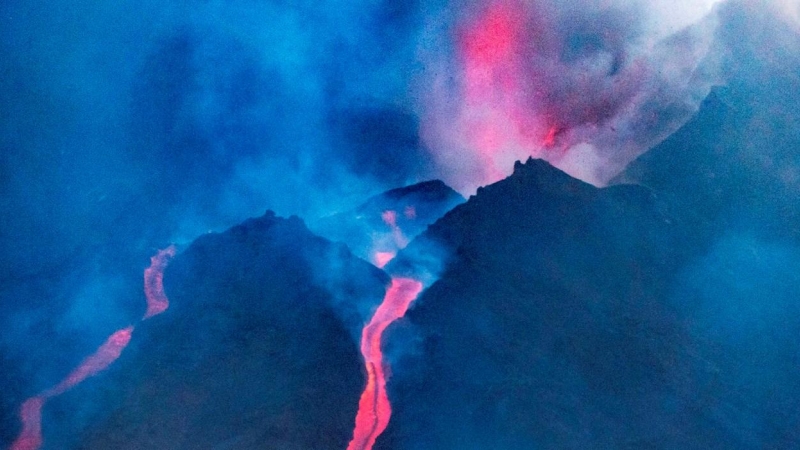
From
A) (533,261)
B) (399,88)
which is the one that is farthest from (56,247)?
(533,261)

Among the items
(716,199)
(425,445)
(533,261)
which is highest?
(716,199)

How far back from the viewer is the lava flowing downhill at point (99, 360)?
30.2ft

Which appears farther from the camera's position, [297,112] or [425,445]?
[297,112]

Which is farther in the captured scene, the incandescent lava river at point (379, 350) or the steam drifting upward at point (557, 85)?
the steam drifting upward at point (557, 85)

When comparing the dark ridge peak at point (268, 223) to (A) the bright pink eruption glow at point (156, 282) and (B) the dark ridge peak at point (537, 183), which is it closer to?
(A) the bright pink eruption glow at point (156, 282)

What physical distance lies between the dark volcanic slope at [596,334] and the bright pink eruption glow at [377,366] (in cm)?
21

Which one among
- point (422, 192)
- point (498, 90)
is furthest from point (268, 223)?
point (498, 90)

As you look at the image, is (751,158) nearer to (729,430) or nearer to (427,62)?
(729,430)

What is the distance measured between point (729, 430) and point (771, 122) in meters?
4.76

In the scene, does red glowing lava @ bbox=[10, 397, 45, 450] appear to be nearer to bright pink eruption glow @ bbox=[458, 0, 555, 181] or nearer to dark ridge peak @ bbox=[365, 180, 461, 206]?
dark ridge peak @ bbox=[365, 180, 461, 206]

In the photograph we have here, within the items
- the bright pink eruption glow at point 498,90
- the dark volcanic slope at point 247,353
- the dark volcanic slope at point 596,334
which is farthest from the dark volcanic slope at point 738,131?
the dark volcanic slope at point 247,353

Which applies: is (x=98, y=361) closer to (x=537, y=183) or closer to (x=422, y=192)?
(x=422, y=192)

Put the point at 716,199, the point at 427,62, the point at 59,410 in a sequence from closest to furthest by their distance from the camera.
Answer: the point at 59,410, the point at 716,199, the point at 427,62

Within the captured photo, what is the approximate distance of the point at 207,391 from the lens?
9383mm
